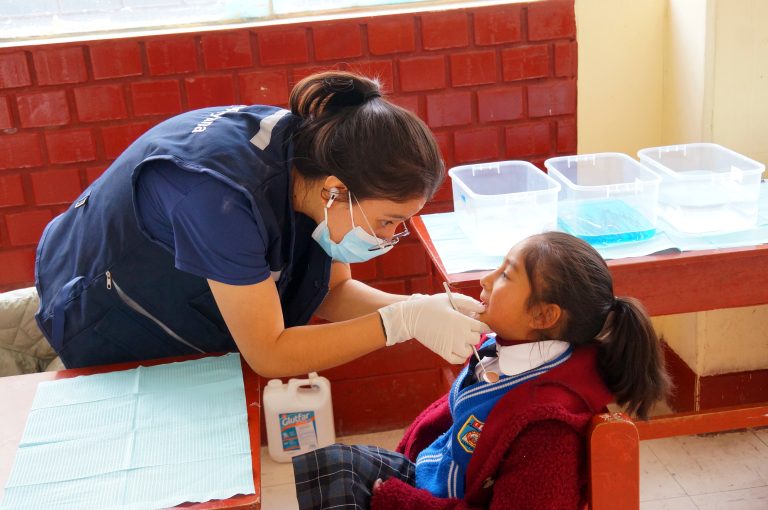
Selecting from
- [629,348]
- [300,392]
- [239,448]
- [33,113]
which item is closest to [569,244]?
[629,348]

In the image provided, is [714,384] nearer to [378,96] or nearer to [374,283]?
[374,283]

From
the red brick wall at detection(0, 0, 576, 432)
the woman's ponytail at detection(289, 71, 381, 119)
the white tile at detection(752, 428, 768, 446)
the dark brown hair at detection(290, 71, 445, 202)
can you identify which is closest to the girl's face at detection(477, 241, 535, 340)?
the dark brown hair at detection(290, 71, 445, 202)

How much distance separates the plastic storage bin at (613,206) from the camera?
222 cm

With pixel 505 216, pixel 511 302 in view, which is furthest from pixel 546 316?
pixel 505 216

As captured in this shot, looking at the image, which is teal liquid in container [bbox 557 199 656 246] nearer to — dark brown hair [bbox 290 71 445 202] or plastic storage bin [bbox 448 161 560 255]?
plastic storage bin [bbox 448 161 560 255]

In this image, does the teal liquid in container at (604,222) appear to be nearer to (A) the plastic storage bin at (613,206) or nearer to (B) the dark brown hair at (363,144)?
(A) the plastic storage bin at (613,206)

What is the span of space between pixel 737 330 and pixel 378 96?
71.1 inches

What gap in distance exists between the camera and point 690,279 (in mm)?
2145

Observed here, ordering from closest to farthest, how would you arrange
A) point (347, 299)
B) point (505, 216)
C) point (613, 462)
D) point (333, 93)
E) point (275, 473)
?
point (613, 462) < point (333, 93) < point (347, 299) < point (505, 216) < point (275, 473)

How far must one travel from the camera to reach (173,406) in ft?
4.90

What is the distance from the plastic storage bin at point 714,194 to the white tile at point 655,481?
89 cm

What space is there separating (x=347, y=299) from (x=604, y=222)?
0.78 m

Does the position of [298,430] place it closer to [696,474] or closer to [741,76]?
[696,474]

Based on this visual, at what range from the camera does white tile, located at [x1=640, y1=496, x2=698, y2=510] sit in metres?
2.52
